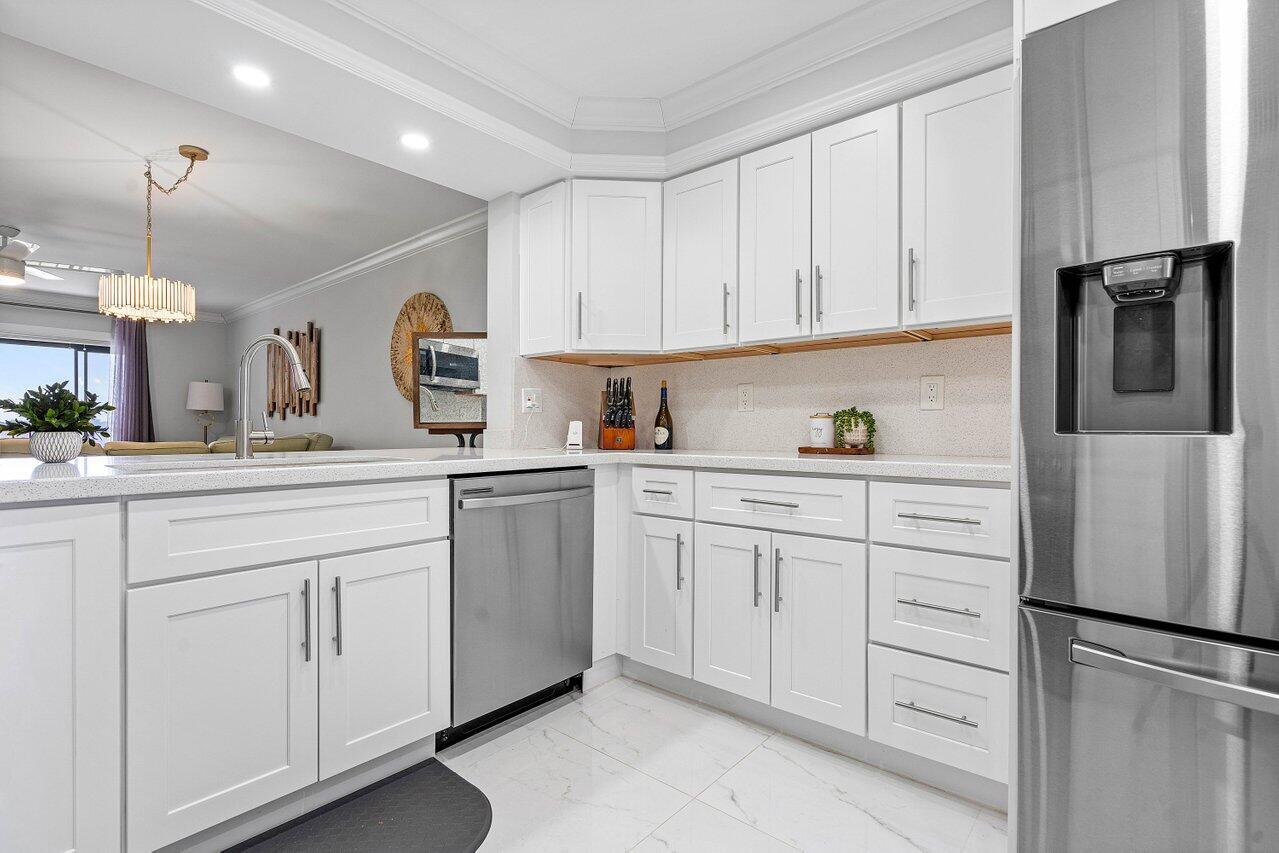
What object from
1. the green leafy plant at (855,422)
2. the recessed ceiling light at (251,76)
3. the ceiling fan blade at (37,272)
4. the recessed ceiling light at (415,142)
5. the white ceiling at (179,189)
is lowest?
the green leafy plant at (855,422)

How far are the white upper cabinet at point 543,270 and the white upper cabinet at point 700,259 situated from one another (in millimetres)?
459

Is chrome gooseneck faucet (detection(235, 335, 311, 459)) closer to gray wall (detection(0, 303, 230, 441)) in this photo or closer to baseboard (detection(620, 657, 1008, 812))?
baseboard (detection(620, 657, 1008, 812))

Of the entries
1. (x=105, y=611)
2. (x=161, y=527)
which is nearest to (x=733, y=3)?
(x=161, y=527)

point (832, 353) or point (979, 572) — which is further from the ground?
point (832, 353)

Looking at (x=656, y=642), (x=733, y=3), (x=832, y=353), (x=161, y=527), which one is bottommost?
(x=656, y=642)

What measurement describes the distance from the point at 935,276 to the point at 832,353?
1.96 ft

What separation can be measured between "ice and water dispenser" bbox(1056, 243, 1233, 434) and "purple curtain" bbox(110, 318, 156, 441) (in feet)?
29.6

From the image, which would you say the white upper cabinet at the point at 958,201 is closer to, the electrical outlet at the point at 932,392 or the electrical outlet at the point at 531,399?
the electrical outlet at the point at 932,392

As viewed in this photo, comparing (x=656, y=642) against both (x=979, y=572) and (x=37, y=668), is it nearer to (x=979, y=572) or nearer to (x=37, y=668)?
(x=979, y=572)

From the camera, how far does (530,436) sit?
9.58ft

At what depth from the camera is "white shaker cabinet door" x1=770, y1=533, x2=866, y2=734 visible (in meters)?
1.84

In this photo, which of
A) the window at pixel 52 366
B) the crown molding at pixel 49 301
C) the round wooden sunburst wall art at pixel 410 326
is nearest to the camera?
the round wooden sunburst wall art at pixel 410 326

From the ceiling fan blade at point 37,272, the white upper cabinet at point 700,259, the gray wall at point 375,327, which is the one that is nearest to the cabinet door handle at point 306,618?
the white upper cabinet at point 700,259

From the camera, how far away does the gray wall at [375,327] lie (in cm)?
429
